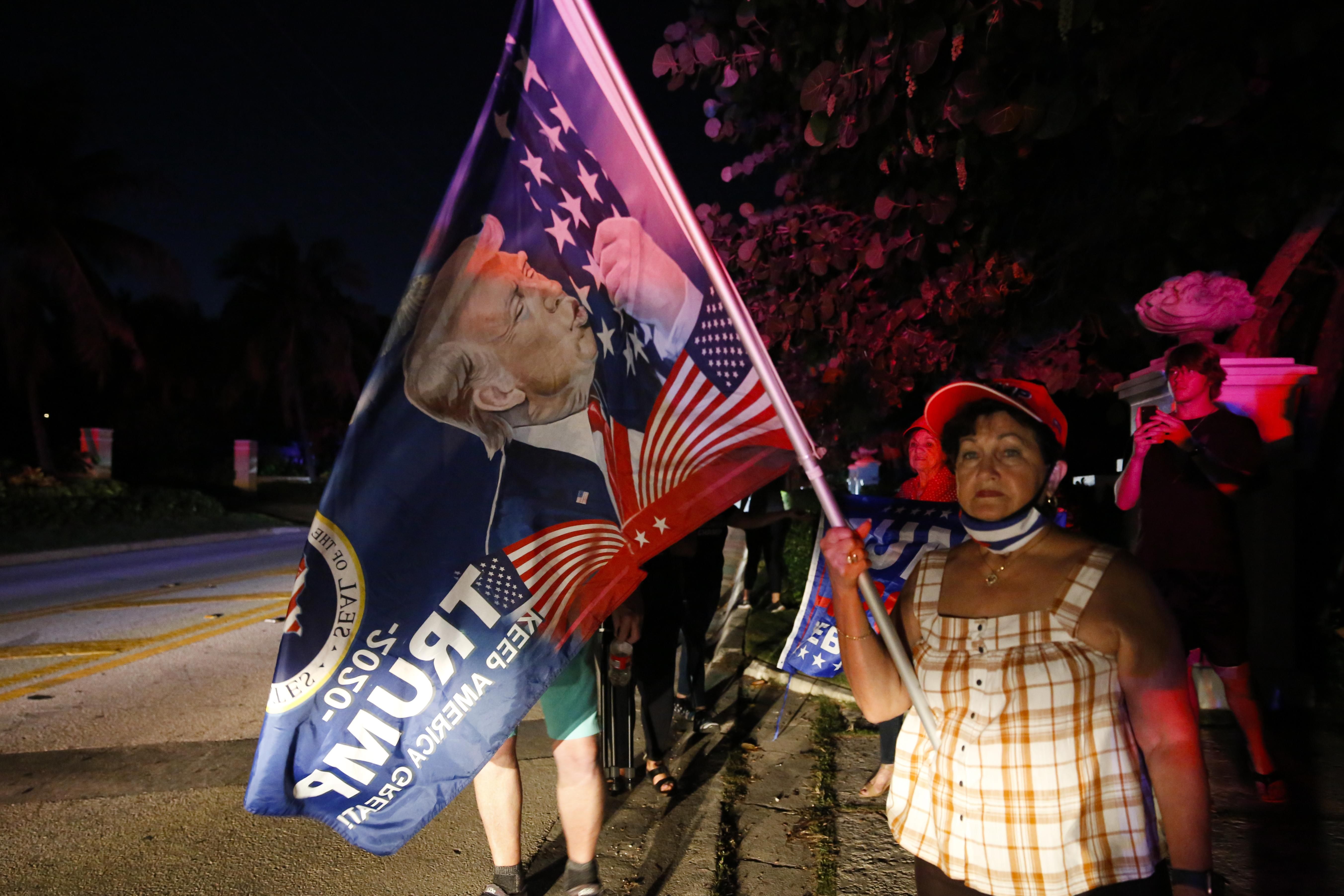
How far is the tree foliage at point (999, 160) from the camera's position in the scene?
3723 millimetres

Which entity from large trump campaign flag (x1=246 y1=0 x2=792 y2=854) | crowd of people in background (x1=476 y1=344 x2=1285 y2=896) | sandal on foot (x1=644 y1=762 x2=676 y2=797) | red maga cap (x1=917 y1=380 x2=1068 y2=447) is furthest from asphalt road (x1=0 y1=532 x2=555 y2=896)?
red maga cap (x1=917 y1=380 x2=1068 y2=447)

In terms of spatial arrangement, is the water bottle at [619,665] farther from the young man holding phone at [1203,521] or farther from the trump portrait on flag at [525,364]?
the young man holding phone at [1203,521]

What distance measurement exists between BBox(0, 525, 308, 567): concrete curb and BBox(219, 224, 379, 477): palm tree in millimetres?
23204

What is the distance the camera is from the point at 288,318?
48469 mm

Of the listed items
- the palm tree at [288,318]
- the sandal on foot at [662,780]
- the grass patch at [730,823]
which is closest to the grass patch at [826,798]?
the grass patch at [730,823]

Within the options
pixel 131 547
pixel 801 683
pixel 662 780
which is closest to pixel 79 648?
pixel 662 780

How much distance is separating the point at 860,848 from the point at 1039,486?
8.15 ft

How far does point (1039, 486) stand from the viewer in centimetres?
194

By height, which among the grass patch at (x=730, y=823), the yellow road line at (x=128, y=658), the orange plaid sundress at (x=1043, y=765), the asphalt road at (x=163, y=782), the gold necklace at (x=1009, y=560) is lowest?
the grass patch at (x=730, y=823)

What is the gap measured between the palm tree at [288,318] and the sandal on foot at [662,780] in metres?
46.7

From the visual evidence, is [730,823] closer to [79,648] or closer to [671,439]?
[671,439]

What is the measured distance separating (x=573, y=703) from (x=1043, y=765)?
175cm

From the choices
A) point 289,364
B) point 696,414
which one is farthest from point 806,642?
point 289,364

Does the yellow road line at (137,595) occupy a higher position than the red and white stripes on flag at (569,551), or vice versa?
the red and white stripes on flag at (569,551)
